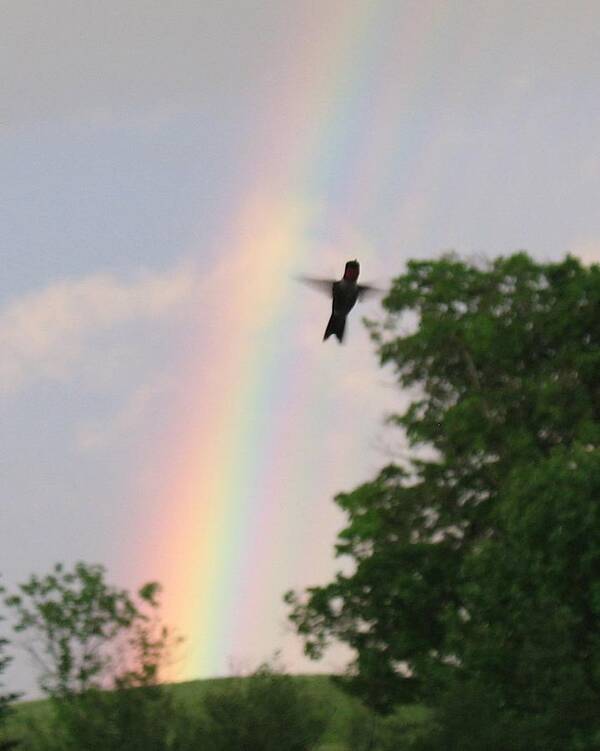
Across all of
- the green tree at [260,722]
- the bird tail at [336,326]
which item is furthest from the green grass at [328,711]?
Answer: the bird tail at [336,326]

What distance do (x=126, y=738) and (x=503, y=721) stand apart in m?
8.91

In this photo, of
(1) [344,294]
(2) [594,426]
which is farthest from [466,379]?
(1) [344,294]

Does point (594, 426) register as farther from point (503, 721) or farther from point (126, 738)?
point (126, 738)

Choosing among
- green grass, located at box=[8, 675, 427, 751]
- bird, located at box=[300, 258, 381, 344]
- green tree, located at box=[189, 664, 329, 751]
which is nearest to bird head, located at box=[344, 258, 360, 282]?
bird, located at box=[300, 258, 381, 344]

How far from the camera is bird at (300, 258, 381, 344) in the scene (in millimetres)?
13922

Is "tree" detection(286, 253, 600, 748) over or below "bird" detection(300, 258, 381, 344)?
over

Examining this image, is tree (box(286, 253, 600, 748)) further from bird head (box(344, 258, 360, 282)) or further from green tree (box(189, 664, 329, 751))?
bird head (box(344, 258, 360, 282))

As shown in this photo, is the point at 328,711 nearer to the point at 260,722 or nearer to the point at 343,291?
the point at 260,722

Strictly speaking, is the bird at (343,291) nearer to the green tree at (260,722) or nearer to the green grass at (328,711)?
the green tree at (260,722)

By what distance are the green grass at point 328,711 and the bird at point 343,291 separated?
2677 centimetres

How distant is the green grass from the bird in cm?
2677

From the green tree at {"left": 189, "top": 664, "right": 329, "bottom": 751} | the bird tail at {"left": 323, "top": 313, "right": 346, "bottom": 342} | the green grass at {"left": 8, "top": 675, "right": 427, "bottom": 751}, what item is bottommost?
the bird tail at {"left": 323, "top": 313, "right": 346, "bottom": 342}

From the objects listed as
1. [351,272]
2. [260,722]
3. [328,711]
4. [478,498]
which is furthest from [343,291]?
[478,498]

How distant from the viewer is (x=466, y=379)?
51000 millimetres
